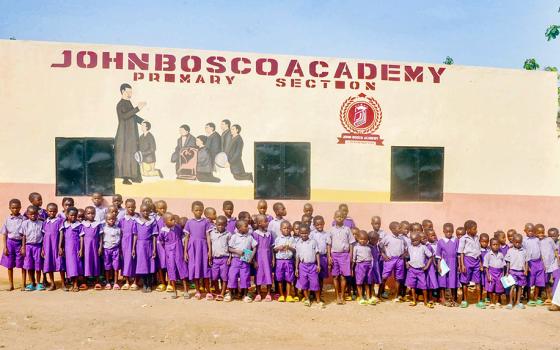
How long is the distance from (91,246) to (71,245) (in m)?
0.28

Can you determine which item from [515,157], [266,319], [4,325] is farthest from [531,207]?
[4,325]

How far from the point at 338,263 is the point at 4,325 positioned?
423 cm

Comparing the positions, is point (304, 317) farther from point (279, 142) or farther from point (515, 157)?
point (515, 157)

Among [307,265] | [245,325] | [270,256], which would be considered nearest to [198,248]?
[270,256]

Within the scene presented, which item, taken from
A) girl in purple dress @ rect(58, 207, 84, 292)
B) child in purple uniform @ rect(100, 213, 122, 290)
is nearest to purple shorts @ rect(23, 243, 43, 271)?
girl in purple dress @ rect(58, 207, 84, 292)

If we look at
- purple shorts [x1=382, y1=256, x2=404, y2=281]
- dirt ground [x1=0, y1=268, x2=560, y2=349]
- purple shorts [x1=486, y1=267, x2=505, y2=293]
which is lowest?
dirt ground [x1=0, y1=268, x2=560, y2=349]

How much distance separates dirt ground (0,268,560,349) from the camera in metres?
5.48

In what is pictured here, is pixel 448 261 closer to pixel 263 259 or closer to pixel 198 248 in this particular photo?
pixel 263 259

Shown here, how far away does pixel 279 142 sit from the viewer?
9.08m

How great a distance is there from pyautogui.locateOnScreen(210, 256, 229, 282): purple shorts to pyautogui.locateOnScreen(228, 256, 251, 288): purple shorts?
0.08m

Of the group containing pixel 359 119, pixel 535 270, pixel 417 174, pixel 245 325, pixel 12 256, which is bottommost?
pixel 245 325

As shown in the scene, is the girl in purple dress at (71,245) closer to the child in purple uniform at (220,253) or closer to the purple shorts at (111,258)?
the purple shorts at (111,258)

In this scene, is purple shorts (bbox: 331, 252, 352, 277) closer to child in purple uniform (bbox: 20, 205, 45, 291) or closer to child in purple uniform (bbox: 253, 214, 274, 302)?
child in purple uniform (bbox: 253, 214, 274, 302)

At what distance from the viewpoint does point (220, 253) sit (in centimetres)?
724
